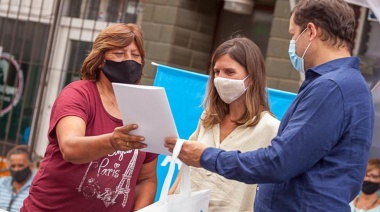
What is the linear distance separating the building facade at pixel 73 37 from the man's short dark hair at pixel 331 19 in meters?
5.42

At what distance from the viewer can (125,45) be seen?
4.14m

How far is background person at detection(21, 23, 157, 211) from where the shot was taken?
3844 mm

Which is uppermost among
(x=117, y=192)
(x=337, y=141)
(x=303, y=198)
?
(x=337, y=141)

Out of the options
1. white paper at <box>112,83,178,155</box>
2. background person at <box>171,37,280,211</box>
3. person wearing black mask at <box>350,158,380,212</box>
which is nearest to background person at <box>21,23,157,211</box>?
white paper at <box>112,83,178,155</box>

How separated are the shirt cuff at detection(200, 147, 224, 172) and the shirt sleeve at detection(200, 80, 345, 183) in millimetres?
137

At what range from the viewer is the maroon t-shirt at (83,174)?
13.0 ft

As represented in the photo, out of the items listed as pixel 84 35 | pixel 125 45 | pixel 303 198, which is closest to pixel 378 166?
pixel 125 45

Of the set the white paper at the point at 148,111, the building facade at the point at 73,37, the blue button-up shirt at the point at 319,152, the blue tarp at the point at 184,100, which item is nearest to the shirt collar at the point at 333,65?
the blue button-up shirt at the point at 319,152

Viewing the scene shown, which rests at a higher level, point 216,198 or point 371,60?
point 371,60

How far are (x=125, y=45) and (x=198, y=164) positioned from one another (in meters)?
0.94

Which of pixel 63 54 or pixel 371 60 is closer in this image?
pixel 371 60

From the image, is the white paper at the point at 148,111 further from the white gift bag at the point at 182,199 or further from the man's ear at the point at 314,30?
the man's ear at the point at 314,30

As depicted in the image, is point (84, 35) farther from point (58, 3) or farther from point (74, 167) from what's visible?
point (74, 167)

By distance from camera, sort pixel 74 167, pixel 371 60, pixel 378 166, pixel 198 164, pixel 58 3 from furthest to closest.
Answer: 1. pixel 58 3
2. pixel 371 60
3. pixel 378 166
4. pixel 74 167
5. pixel 198 164
